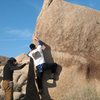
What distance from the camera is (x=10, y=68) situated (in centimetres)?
1423

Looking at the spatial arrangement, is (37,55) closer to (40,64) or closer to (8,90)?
(40,64)

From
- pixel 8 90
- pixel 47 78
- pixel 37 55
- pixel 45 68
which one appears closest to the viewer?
pixel 8 90

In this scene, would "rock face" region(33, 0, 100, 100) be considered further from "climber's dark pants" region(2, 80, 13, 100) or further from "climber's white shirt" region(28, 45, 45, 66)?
"climber's dark pants" region(2, 80, 13, 100)

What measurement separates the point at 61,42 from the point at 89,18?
140cm

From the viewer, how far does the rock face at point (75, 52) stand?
48.2ft

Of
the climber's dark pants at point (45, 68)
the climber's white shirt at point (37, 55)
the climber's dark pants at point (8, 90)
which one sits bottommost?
the climber's dark pants at point (8, 90)

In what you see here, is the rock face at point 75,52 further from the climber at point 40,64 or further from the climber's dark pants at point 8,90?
the climber's dark pants at point 8,90

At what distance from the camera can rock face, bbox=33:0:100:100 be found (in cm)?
1469

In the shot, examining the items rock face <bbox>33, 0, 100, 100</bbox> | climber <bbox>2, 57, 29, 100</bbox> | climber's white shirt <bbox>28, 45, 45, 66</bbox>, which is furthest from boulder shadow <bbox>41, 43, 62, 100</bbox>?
climber <bbox>2, 57, 29, 100</bbox>

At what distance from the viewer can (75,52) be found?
49.0ft

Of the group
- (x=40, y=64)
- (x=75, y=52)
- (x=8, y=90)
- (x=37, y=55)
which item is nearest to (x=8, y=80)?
(x=8, y=90)

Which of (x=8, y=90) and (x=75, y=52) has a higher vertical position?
(x=75, y=52)

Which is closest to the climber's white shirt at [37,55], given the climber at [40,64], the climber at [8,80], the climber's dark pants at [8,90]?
the climber at [40,64]

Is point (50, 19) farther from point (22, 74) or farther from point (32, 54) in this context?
point (22, 74)
